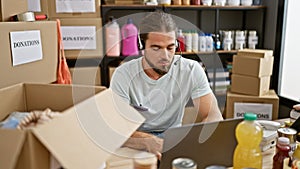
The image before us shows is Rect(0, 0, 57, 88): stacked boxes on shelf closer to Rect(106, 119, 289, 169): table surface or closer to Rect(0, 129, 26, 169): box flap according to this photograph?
Rect(106, 119, 289, 169): table surface

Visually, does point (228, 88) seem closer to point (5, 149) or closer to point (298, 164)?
point (298, 164)

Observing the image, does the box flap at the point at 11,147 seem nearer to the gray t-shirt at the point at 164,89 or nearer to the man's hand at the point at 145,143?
the man's hand at the point at 145,143

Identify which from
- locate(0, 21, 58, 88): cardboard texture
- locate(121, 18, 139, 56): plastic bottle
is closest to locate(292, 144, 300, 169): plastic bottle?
locate(0, 21, 58, 88): cardboard texture

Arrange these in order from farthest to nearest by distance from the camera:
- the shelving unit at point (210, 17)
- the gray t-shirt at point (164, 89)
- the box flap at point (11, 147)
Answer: the shelving unit at point (210, 17), the gray t-shirt at point (164, 89), the box flap at point (11, 147)

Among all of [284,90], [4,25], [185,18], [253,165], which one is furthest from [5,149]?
[284,90]

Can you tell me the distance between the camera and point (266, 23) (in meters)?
3.23

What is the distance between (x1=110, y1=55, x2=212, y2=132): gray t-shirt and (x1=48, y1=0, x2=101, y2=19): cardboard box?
1052 mm

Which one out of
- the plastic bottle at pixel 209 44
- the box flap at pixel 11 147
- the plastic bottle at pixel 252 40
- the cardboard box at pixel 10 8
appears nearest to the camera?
the box flap at pixel 11 147

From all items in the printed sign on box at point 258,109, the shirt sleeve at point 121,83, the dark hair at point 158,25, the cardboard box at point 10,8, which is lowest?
the printed sign on box at point 258,109

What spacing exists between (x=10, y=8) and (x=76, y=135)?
110 cm

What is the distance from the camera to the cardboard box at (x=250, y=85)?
282 centimetres

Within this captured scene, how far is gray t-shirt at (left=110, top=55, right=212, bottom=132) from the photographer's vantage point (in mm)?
1760

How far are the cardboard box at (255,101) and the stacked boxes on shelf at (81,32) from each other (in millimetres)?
1250

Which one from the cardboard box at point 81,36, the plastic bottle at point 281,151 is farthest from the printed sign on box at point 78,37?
the plastic bottle at point 281,151
